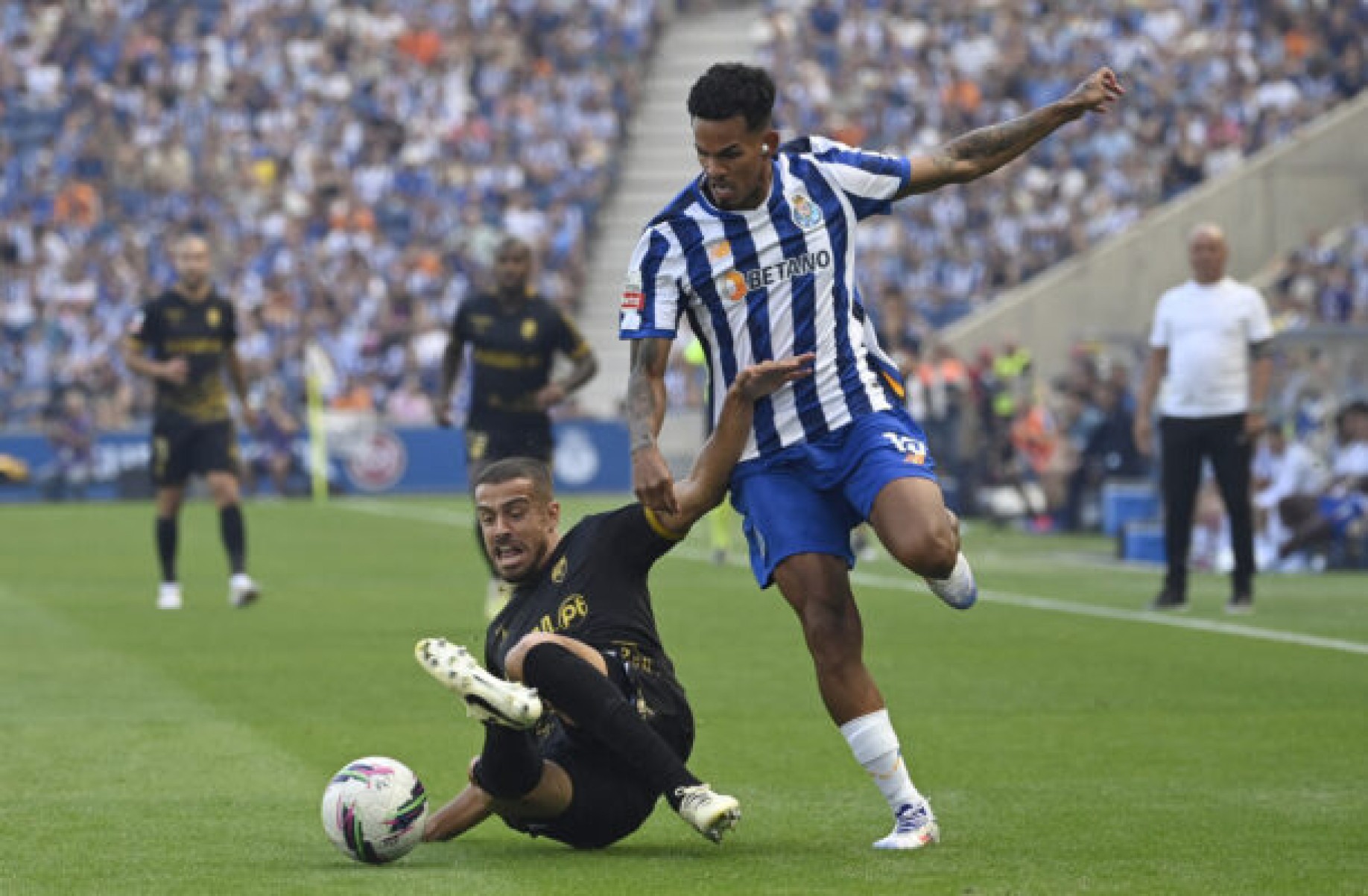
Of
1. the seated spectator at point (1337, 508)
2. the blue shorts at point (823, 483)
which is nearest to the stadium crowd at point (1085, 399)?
the seated spectator at point (1337, 508)

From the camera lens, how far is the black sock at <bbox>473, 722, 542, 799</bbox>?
6965 millimetres

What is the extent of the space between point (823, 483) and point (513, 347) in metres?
8.39

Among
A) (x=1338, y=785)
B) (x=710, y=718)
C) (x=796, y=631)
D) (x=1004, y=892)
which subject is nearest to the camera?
(x=1004, y=892)

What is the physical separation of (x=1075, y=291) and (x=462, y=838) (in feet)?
90.7

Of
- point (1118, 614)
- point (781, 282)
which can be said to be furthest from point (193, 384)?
point (781, 282)

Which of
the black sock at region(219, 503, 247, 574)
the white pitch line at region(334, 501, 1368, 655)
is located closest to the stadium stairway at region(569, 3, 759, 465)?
the white pitch line at region(334, 501, 1368, 655)

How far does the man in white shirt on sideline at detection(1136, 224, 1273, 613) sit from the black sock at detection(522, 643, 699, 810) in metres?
9.26

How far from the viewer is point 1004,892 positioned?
6484 mm

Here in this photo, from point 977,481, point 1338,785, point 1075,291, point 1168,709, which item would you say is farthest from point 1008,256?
point 1338,785

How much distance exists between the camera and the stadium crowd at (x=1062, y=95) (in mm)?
36406

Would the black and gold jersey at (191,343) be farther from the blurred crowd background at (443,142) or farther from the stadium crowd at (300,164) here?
the stadium crowd at (300,164)

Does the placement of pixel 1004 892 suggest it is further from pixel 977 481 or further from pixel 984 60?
pixel 984 60

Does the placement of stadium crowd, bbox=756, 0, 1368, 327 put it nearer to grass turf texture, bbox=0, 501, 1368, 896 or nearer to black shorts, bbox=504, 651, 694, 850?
grass turf texture, bbox=0, 501, 1368, 896

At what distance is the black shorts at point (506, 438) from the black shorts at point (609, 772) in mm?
8372
